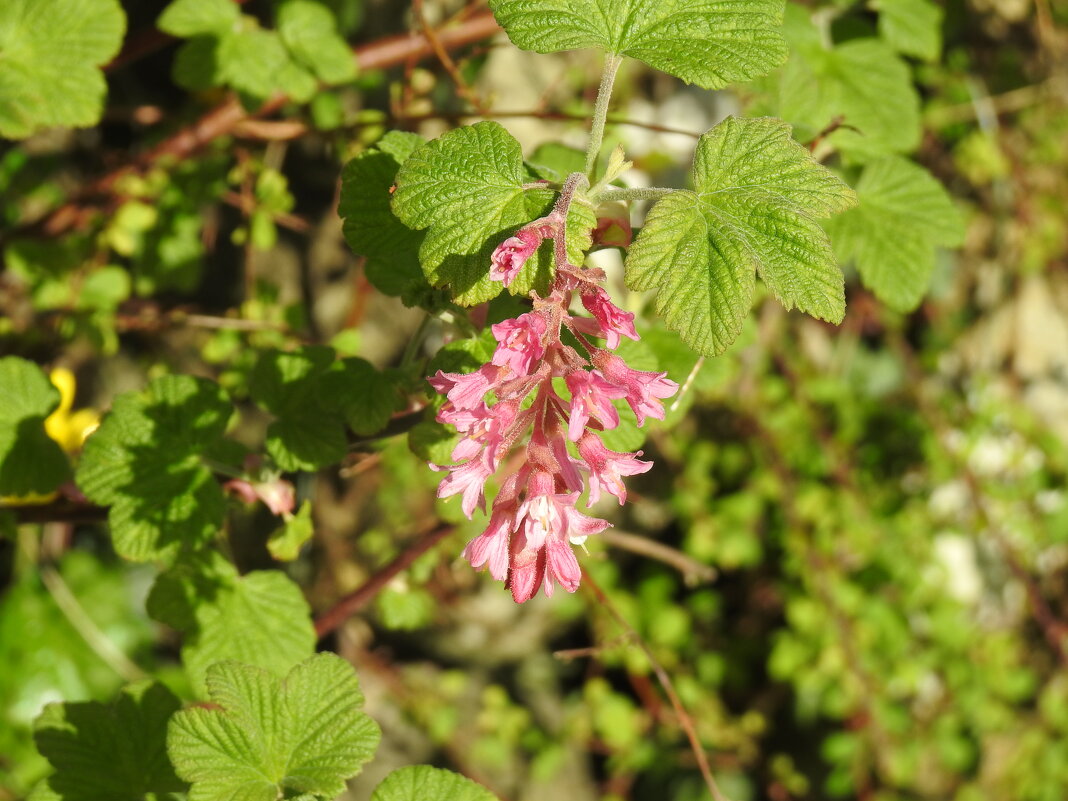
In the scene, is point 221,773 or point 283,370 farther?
point 283,370

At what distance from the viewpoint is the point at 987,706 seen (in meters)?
3.42

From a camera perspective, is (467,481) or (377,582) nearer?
(467,481)

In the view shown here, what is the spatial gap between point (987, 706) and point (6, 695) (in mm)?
3450

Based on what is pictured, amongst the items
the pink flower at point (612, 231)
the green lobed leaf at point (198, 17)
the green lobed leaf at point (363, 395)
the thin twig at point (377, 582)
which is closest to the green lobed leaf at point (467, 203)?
the pink flower at point (612, 231)

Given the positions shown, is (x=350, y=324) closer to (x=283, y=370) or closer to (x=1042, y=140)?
(x=283, y=370)

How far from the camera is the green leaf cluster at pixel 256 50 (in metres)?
1.70

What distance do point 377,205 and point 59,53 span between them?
2.43 feet

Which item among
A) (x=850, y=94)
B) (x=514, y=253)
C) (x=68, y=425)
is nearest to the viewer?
(x=514, y=253)

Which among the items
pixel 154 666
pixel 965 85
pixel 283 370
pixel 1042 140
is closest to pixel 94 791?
pixel 283 370

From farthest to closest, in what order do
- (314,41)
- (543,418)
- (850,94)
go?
(314,41) → (850,94) → (543,418)

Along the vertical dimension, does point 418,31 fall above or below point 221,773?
above

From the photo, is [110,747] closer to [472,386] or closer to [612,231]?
[472,386]

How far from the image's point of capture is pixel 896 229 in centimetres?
A: 144

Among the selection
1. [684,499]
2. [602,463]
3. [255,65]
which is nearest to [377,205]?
[602,463]
